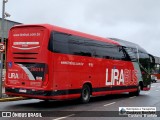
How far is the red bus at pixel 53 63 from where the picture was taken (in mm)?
15438

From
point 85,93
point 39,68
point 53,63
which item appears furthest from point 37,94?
point 85,93

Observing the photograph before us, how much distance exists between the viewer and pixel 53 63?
15.6m

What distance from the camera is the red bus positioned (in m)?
15.4

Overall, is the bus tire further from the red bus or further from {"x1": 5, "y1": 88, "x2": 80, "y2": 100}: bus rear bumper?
{"x1": 5, "y1": 88, "x2": 80, "y2": 100}: bus rear bumper

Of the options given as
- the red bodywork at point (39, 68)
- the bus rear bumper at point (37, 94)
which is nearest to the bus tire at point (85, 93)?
the red bodywork at point (39, 68)

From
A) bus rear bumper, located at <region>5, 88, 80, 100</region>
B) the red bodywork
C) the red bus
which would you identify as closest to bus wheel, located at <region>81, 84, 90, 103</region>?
the red bus

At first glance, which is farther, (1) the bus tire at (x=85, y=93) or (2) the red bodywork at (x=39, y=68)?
(1) the bus tire at (x=85, y=93)

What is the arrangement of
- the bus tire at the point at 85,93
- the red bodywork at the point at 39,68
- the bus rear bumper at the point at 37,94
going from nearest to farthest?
the bus rear bumper at the point at 37,94, the red bodywork at the point at 39,68, the bus tire at the point at 85,93

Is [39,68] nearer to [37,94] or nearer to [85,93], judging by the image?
[37,94]

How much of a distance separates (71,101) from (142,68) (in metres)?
9.11

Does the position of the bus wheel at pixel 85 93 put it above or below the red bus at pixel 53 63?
below

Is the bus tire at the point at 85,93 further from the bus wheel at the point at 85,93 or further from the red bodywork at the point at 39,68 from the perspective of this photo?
the red bodywork at the point at 39,68

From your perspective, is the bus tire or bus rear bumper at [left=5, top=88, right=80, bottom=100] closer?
bus rear bumper at [left=5, top=88, right=80, bottom=100]

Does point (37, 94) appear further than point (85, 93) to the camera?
No
